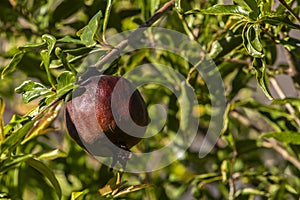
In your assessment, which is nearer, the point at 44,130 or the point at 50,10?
the point at 44,130

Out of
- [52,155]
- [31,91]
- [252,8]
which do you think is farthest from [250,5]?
[52,155]

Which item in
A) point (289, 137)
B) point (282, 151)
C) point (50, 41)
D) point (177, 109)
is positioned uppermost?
point (50, 41)

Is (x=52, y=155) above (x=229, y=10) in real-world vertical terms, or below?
below

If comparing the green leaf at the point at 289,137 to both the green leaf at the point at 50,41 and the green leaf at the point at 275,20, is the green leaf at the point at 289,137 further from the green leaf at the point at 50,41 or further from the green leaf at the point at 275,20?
the green leaf at the point at 50,41

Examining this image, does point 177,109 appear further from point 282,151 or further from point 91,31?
point 91,31

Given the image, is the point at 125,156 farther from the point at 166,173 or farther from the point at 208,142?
the point at 166,173

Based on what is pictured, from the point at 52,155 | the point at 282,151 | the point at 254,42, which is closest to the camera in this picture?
the point at 254,42

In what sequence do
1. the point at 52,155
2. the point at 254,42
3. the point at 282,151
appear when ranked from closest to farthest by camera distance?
the point at 254,42, the point at 52,155, the point at 282,151

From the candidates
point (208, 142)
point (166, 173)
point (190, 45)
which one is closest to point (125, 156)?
point (190, 45)

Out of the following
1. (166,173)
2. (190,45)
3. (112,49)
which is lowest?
(166,173)
